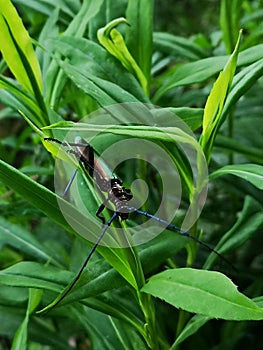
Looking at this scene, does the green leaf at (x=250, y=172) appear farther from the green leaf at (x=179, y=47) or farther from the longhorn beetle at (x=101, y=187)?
the green leaf at (x=179, y=47)

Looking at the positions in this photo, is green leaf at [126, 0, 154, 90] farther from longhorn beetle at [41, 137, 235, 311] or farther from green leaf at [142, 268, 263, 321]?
green leaf at [142, 268, 263, 321]

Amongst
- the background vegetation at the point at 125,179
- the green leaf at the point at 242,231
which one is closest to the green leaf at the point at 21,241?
the background vegetation at the point at 125,179

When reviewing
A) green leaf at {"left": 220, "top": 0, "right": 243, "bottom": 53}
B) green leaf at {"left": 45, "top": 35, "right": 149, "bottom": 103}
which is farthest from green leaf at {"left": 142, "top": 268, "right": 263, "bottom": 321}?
green leaf at {"left": 220, "top": 0, "right": 243, "bottom": 53}

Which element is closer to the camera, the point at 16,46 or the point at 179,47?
the point at 16,46

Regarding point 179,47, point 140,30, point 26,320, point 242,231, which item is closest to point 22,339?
point 26,320

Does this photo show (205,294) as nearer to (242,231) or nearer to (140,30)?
(242,231)

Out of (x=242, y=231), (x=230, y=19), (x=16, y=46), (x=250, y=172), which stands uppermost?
(x=16, y=46)

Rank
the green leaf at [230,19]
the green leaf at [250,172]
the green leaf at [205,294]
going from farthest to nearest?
the green leaf at [230,19] < the green leaf at [250,172] < the green leaf at [205,294]
